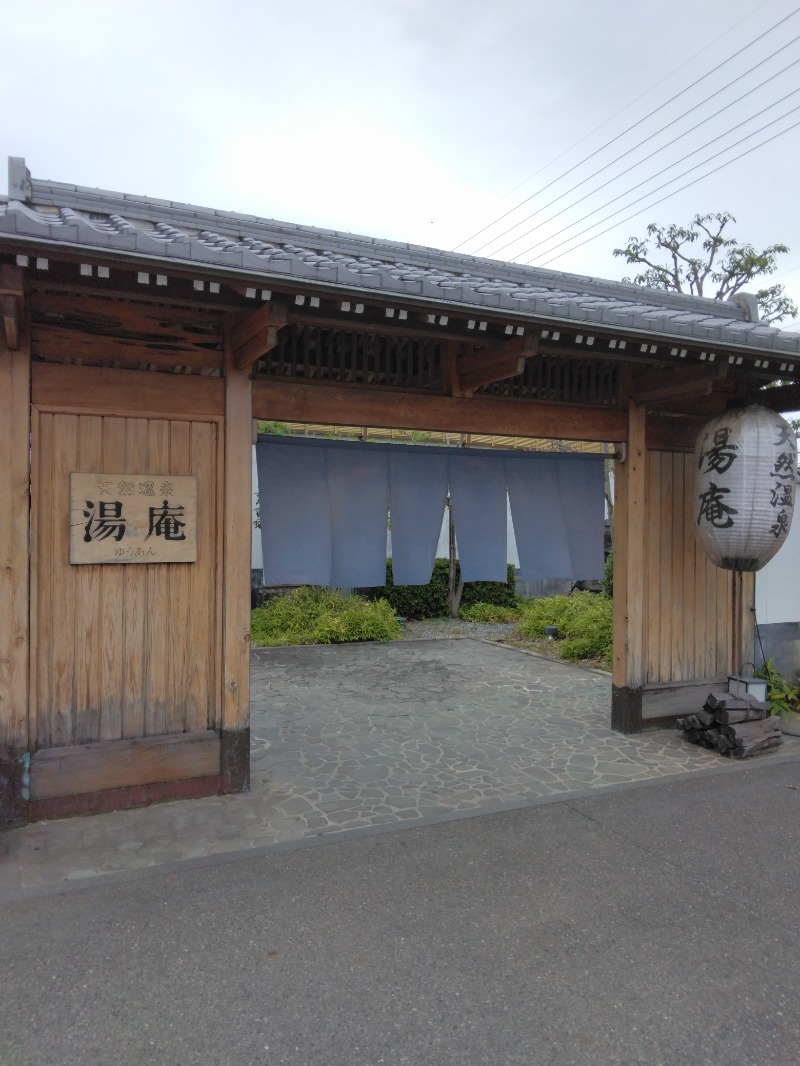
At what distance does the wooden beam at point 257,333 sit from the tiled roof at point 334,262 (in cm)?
27

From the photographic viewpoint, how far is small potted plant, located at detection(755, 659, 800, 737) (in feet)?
24.8

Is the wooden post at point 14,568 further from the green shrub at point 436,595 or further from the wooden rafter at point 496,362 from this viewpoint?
the green shrub at point 436,595

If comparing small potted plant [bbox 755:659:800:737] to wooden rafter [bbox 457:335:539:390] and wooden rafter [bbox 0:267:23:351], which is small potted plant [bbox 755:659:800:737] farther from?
wooden rafter [bbox 0:267:23:351]

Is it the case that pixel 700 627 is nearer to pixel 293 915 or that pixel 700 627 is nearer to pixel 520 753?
pixel 520 753

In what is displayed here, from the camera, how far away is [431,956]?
350 centimetres

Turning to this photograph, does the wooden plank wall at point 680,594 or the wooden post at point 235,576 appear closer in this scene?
the wooden post at point 235,576

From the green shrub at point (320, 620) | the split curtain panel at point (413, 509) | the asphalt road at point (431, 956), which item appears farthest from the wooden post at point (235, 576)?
the green shrub at point (320, 620)

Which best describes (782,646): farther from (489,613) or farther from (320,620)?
(489,613)

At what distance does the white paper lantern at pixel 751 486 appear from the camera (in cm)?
636

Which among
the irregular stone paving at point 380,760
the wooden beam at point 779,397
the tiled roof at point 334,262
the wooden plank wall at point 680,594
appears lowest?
the irregular stone paving at point 380,760

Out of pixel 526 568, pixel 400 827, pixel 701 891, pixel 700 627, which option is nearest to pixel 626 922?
pixel 701 891

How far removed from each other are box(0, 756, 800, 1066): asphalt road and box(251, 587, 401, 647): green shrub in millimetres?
8750

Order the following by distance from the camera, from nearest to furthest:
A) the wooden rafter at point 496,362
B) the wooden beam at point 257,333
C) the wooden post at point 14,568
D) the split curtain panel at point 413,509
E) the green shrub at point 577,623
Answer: the wooden beam at point 257,333
the wooden post at point 14,568
the wooden rafter at point 496,362
the split curtain panel at point 413,509
the green shrub at point 577,623

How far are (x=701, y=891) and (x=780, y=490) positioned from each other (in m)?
3.80
